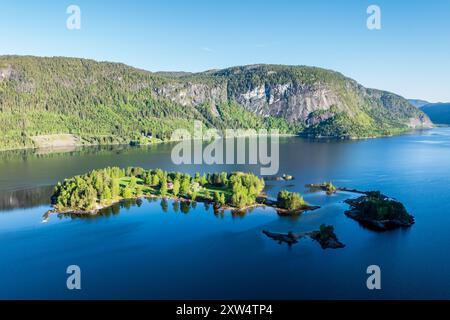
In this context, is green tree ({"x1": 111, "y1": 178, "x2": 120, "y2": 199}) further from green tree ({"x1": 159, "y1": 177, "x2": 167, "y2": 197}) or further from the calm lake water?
green tree ({"x1": 159, "y1": 177, "x2": 167, "y2": 197})

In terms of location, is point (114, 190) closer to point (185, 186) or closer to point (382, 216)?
point (185, 186)

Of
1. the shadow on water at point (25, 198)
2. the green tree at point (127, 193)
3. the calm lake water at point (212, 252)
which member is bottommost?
the calm lake water at point (212, 252)

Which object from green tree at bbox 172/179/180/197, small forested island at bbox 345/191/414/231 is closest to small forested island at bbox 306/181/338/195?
small forested island at bbox 345/191/414/231

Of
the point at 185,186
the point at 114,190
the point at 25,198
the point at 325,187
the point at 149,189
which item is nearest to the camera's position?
the point at 114,190

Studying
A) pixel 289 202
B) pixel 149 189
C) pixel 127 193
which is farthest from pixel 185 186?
pixel 289 202

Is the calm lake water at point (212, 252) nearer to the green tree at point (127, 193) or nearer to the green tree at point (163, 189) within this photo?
the green tree at point (127, 193)

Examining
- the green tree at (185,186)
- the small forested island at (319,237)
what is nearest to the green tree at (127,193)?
the green tree at (185,186)

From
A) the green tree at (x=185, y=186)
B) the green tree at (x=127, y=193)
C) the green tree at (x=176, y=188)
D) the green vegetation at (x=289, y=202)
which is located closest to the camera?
the green vegetation at (x=289, y=202)
